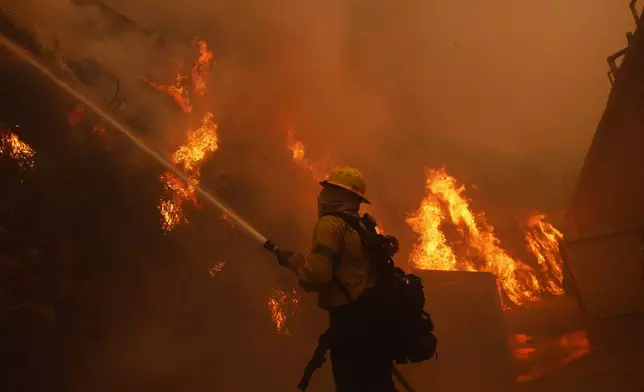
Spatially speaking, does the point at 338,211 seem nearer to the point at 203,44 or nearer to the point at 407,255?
the point at 203,44

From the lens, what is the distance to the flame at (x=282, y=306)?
7871 millimetres

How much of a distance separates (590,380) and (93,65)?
9910mm

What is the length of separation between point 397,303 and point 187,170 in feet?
20.7

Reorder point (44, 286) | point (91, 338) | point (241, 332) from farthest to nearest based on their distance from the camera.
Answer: point (241, 332) < point (91, 338) < point (44, 286)

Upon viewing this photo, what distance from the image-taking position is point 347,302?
271 centimetres

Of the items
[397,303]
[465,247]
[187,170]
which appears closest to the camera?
[397,303]

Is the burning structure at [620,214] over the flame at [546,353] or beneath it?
over

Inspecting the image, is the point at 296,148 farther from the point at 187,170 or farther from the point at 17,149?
the point at 17,149

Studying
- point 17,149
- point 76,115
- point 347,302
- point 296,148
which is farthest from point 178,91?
point 347,302

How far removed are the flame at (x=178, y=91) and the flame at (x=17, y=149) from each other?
11.9 feet

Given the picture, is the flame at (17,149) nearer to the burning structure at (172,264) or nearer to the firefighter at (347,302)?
the burning structure at (172,264)

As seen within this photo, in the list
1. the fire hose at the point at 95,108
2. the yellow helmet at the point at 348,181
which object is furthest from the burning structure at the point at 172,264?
the yellow helmet at the point at 348,181

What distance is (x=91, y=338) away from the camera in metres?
5.14

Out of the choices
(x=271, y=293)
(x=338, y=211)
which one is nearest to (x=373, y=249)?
(x=338, y=211)
